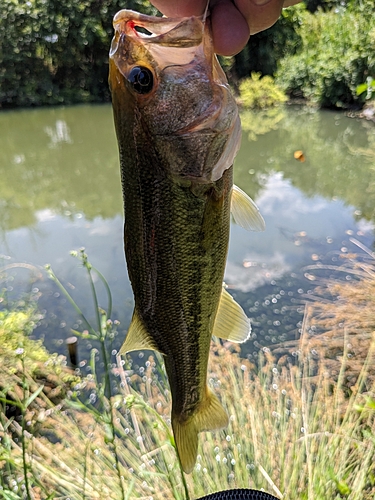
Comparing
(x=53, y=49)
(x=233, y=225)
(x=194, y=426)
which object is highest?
(x=194, y=426)

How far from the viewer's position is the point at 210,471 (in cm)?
247

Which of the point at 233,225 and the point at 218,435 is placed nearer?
the point at 218,435

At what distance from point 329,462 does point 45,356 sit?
2422 mm

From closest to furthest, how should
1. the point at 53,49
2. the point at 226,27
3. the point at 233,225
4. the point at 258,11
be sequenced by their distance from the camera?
1. the point at 226,27
2. the point at 258,11
3. the point at 233,225
4. the point at 53,49

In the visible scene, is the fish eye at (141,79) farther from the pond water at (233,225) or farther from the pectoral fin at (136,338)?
the pond water at (233,225)

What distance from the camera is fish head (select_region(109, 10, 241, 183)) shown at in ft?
3.37

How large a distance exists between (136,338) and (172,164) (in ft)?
1.75

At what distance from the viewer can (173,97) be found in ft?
3.46

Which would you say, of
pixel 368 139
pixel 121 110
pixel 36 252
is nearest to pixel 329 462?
pixel 121 110

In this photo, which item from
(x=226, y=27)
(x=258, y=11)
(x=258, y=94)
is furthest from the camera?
(x=258, y=94)

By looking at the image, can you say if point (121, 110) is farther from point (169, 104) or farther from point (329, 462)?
point (329, 462)

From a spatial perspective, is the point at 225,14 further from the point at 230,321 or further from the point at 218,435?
the point at 218,435

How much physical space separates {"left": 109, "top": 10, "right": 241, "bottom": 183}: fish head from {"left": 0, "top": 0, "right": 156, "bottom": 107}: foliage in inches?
785

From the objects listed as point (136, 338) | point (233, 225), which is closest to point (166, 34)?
point (136, 338)
